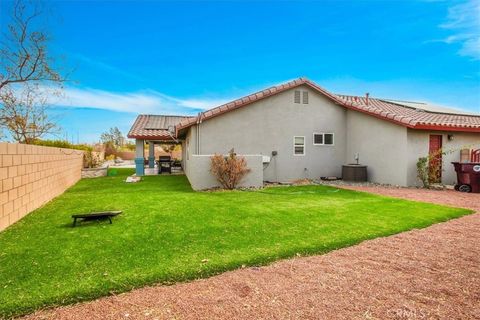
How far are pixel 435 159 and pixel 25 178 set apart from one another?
16428 millimetres

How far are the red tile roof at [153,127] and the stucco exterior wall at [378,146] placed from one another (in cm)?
1050

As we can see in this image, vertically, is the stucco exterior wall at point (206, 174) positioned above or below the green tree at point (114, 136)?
below

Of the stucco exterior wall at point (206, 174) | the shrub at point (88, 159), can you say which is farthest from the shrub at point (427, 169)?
the shrub at point (88, 159)

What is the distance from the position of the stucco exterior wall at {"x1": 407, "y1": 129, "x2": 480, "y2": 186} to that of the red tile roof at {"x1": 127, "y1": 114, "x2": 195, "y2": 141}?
41.1 ft

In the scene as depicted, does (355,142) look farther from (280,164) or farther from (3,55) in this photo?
(3,55)

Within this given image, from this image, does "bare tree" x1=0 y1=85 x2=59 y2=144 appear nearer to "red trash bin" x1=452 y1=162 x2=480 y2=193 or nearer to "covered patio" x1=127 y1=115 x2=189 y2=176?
"covered patio" x1=127 y1=115 x2=189 y2=176

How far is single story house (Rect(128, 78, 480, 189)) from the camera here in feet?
42.4

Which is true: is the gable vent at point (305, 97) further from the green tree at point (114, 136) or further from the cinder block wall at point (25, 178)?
the green tree at point (114, 136)

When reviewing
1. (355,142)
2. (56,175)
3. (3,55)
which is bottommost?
(56,175)

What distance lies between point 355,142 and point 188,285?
47.0 feet

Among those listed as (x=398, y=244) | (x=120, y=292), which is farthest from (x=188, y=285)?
(x=398, y=244)

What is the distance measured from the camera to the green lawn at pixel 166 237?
3.61m

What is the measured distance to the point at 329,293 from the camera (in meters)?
3.41

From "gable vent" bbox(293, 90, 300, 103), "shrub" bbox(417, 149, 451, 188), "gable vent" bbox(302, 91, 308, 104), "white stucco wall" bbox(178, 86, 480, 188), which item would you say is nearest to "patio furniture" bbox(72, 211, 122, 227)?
"white stucco wall" bbox(178, 86, 480, 188)
